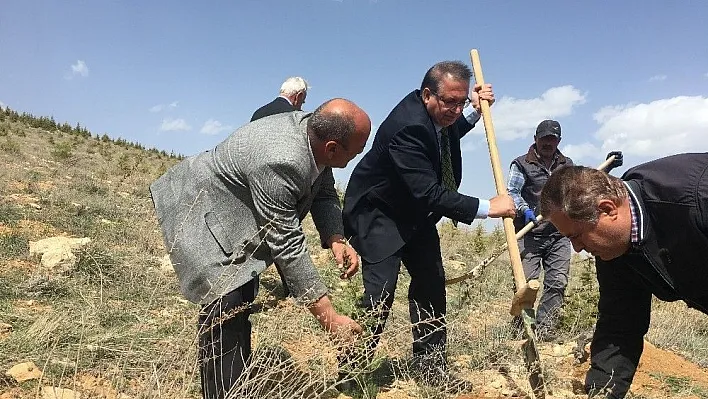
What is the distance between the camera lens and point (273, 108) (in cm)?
461

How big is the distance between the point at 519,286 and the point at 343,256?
3.32 ft

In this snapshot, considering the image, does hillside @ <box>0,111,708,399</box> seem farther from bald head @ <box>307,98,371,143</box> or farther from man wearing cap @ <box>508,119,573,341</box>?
bald head @ <box>307,98,371,143</box>

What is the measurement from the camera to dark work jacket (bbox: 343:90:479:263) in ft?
10.5

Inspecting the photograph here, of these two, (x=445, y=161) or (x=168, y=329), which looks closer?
(x=445, y=161)

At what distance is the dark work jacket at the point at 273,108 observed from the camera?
4.55 meters

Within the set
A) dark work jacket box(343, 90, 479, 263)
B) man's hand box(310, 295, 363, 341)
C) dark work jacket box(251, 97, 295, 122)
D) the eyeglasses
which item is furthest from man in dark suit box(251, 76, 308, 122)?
man's hand box(310, 295, 363, 341)

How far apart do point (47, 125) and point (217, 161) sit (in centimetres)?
2096

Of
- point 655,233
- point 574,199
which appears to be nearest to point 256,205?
point 574,199

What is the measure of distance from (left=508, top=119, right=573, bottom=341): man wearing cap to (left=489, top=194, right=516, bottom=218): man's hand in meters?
1.57

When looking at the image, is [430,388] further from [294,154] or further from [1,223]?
[1,223]

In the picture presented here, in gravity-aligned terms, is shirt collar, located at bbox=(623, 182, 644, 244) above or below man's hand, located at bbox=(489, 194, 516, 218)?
below

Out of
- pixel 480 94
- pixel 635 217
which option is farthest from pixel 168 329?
pixel 635 217

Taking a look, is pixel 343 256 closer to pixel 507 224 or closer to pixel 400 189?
pixel 400 189

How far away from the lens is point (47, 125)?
67.3 feet
